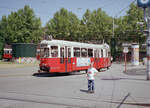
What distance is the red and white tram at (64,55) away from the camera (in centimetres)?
1714

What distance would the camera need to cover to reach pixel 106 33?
50.8 meters

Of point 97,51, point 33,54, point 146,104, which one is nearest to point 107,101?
point 146,104

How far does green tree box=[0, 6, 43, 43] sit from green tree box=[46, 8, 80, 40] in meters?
3.29

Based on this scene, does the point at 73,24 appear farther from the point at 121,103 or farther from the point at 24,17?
the point at 121,103

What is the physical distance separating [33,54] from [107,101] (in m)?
35.9

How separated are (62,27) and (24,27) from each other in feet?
29.8

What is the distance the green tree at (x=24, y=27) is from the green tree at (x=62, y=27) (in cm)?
329

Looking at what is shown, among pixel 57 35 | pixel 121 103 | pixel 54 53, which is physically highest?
pixel 57 35

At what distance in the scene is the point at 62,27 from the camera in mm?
50938

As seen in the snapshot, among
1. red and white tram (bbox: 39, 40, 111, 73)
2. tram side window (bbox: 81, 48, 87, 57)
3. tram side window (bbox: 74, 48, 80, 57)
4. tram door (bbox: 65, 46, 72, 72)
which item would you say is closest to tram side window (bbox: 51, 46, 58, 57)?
red and white tram (bbox: 39, 40, 111, 73)

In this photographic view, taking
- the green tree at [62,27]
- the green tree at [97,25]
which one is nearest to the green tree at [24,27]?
the green tree at [62,27]

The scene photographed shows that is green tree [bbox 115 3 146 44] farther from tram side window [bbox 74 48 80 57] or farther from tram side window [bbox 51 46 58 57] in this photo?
tram side window [bbox 51 46 58 57]

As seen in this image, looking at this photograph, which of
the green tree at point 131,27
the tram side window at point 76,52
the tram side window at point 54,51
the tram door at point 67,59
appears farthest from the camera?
the green tree at point 131,27

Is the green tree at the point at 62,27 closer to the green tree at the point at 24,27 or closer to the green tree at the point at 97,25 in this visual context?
the green tree at the point at 97,25
